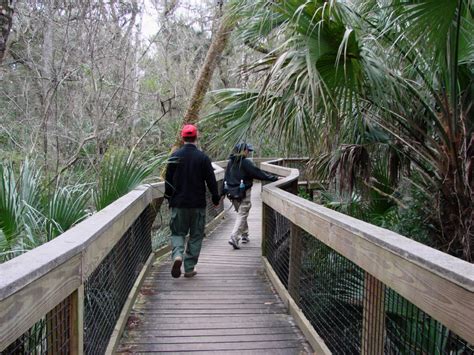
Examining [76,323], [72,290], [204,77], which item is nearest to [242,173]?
[204,77]

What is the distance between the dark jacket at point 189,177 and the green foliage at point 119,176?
1.89 feet

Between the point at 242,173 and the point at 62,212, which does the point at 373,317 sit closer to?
the point at 62,212

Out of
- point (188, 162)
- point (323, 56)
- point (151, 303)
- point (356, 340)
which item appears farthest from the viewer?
point (188, 162)

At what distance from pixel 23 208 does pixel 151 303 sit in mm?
1672

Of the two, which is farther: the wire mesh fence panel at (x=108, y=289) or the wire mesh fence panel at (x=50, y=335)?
the wire mesh fence panel at (x=108, y=289)

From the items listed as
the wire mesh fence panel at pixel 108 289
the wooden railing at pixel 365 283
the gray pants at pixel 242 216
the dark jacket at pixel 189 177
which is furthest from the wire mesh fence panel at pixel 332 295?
the gray pants at pixel 242 216

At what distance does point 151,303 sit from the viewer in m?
4.28

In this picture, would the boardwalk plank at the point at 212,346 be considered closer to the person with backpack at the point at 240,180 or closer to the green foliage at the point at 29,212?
the green foliage at the point at 29,212

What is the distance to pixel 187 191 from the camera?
194 inches

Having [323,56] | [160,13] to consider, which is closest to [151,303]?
[323,56]

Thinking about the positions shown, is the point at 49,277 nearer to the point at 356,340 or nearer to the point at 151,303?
the point at 356,340

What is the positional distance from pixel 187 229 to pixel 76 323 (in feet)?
9.78

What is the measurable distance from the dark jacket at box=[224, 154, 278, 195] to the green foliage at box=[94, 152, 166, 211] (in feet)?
7.03

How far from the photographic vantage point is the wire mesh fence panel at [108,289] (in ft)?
8.67
